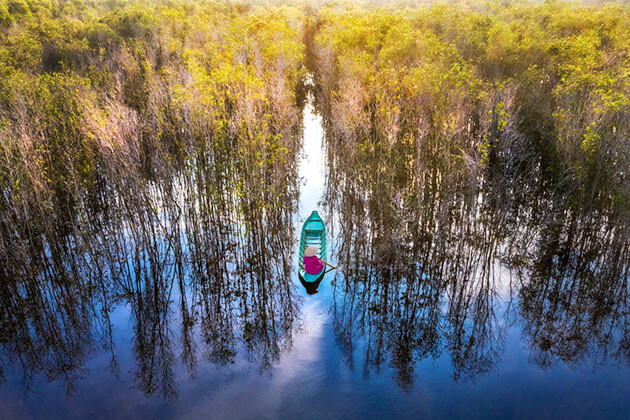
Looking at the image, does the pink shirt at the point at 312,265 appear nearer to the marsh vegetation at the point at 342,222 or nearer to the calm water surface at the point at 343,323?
the calm water surface at the point at 343,323

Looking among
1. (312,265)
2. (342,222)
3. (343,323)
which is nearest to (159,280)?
(312,265)

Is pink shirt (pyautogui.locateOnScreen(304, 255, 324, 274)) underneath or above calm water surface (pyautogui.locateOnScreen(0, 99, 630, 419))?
above

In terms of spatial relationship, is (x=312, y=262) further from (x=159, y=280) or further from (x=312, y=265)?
(x=159, y=280)

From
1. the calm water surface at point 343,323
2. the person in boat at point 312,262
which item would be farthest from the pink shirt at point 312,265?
the calm water surface at point 343,323

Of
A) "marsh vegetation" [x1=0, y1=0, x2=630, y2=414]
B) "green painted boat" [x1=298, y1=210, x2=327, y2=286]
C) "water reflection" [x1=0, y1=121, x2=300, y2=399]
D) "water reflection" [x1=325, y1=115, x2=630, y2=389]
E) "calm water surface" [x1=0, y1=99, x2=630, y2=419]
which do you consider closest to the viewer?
"calm water surface" [x1=0, y1=99, x2=630, y2=419]

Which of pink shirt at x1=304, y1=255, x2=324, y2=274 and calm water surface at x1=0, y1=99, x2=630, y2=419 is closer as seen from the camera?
calm water surface at x1=0, y1=99, x2=630, y2=419

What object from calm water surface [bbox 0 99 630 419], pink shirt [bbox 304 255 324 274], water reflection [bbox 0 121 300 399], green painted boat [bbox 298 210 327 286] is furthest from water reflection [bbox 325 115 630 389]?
water reflection [bbox 0 121 300 399]

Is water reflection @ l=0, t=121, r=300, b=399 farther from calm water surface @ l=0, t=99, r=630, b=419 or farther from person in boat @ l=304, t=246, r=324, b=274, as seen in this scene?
person in boat @ l=304, t=246, r=324, b=274
